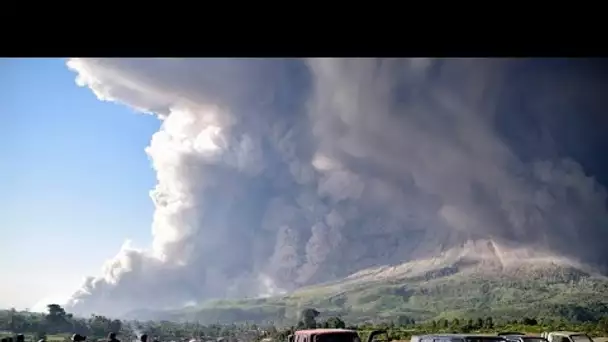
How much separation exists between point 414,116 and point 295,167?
682 mm

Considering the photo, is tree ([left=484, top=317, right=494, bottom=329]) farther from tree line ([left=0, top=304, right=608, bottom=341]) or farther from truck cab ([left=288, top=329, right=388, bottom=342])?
truck cab ([left=288, top=329, right=388, bottom=342])

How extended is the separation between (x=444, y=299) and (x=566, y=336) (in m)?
0.68

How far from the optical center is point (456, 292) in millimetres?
3910

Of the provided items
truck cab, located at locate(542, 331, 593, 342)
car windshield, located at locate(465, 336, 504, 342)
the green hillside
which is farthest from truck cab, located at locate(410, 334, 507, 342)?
truck cab, located at locate(542, 331, 593, 342)

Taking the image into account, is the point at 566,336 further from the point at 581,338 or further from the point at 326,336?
the point at 326,336

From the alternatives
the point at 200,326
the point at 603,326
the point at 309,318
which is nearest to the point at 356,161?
the point at 309,318

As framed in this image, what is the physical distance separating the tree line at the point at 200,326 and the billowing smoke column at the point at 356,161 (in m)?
0.22

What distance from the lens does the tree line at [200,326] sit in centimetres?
380

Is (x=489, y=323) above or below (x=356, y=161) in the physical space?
below

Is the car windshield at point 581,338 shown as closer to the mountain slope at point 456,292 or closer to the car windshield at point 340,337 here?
the mountain slope at point 456,292
